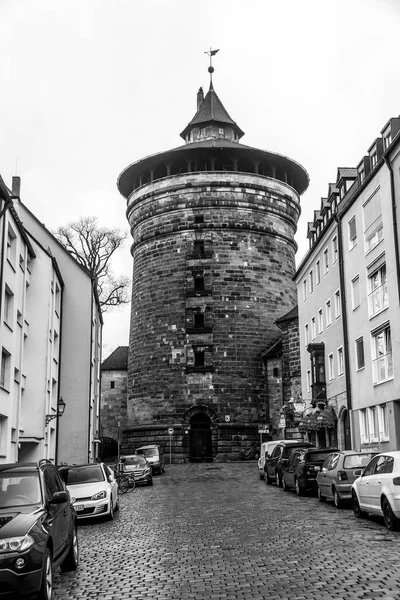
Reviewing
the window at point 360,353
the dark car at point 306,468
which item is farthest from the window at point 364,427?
the dark car at point 306,468

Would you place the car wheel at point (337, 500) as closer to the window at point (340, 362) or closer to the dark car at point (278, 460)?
the dark car at point (278, 460)

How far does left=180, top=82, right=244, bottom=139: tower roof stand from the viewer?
60.4 meters

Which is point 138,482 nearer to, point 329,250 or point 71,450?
point 71,450

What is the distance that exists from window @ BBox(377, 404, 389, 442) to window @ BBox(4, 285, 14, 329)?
13.4 meters

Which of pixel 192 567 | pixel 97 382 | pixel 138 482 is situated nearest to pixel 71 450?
pixel 138 482

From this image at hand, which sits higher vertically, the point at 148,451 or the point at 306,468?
the point at 148,451

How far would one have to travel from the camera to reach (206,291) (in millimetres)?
51375

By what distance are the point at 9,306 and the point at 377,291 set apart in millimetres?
13187

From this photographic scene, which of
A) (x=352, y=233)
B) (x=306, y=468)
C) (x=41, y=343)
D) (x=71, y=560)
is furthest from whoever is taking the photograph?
(x=41, y=343)

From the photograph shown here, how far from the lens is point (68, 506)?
34.3ft

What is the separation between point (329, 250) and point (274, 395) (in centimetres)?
1848

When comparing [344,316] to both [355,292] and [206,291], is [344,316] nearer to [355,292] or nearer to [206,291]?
[355,292]

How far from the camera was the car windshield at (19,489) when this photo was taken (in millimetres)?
9102

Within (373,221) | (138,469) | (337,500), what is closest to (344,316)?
(373,221)
